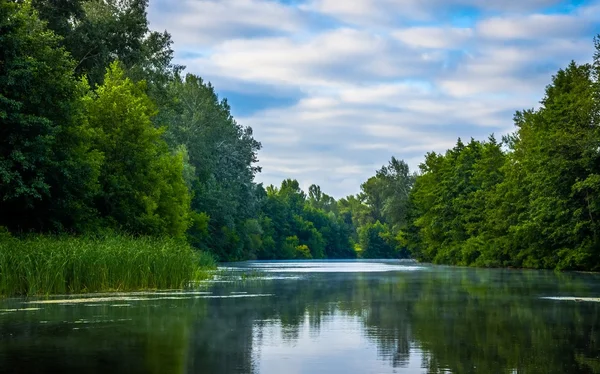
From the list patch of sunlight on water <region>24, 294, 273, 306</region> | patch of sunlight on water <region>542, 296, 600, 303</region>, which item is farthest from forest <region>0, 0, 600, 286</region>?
patch of sunlight on water <region>542, 296, 600, 303</region>

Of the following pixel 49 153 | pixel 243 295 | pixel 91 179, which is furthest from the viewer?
pixel 91 179

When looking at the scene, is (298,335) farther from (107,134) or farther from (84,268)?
(107,134)

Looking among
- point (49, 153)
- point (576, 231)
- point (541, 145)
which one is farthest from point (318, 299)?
point (541, 145)

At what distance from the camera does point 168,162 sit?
61750mm

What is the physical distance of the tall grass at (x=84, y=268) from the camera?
85.0ft

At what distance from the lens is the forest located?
35.2 meters

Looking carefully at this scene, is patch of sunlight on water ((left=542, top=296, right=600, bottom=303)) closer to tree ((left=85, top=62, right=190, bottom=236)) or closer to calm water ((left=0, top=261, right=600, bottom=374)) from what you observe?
calm water ((left=0, top=261, right=600, bottom=374))

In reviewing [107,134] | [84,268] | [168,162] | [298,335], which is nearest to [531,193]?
[168,162]

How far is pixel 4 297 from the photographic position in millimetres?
25125

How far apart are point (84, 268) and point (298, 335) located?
1454cm

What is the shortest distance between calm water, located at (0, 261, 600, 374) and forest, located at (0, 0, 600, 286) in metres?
8.64

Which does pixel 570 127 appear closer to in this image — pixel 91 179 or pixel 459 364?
pixel 91 179

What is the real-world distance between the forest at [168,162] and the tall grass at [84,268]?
0.46 metres

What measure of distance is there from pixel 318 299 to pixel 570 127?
34.9 metres
